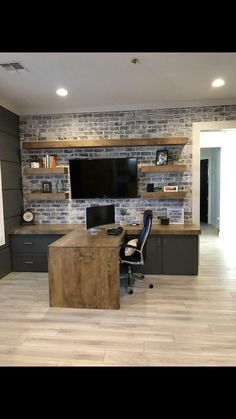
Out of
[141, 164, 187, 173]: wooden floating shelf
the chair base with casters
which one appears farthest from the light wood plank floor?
[141, 164, 187, 173]: wooden floating shelf

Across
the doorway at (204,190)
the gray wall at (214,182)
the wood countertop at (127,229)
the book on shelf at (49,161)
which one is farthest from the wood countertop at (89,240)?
the doorway at (204,190)

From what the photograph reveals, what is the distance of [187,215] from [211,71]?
87.5 inches

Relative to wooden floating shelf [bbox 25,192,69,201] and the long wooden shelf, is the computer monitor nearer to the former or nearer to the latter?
wooden floating shelf [bbox 25,192,69,201]

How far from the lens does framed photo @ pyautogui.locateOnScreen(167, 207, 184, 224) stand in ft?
14.0

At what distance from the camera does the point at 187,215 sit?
437 cm

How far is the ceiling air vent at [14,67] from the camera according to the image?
2762mm

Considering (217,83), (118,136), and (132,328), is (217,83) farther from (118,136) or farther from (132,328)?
(132,328)

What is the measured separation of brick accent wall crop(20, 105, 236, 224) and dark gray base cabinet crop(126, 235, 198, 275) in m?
0.65

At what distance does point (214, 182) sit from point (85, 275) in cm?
600

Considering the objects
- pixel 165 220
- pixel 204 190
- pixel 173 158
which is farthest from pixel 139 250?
pixel 204 190

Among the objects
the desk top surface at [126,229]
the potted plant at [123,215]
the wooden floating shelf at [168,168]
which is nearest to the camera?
the desk top surface at [126,229]

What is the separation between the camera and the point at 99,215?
12.1 feet

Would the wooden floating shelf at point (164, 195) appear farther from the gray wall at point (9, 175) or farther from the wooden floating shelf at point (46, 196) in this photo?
the gray wall at point (9, 175)
